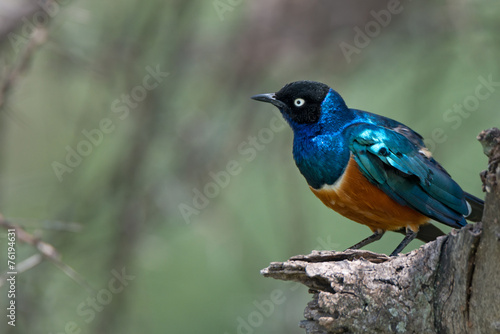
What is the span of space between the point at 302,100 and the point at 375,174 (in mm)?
714

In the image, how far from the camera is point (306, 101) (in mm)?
4324

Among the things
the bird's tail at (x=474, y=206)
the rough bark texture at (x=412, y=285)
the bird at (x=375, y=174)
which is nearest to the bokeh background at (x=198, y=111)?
the bird's tail at (x=474, y=206)

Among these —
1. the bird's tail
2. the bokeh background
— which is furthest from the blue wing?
the bokeh background

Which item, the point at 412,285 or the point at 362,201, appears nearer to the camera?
the point at 412,285

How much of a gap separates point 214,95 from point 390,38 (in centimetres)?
166

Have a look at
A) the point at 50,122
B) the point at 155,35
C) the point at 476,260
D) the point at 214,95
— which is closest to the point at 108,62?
the point at 155,35

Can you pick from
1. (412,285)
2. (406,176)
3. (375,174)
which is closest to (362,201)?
(375,174)

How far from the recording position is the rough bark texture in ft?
8.05

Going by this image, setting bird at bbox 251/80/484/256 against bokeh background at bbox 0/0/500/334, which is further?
bokeh background at bbox 0/0/500/334

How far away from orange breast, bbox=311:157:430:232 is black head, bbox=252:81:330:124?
470 millimetres

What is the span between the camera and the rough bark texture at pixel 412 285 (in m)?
2.45

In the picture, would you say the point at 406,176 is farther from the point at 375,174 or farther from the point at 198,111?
the point at 198,111

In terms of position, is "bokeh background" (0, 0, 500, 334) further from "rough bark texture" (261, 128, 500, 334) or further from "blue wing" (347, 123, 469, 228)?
"rough bark texture" (261, 128, 500, 334)

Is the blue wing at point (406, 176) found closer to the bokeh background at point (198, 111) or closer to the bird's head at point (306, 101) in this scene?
the bird's head at point (306, 101)
